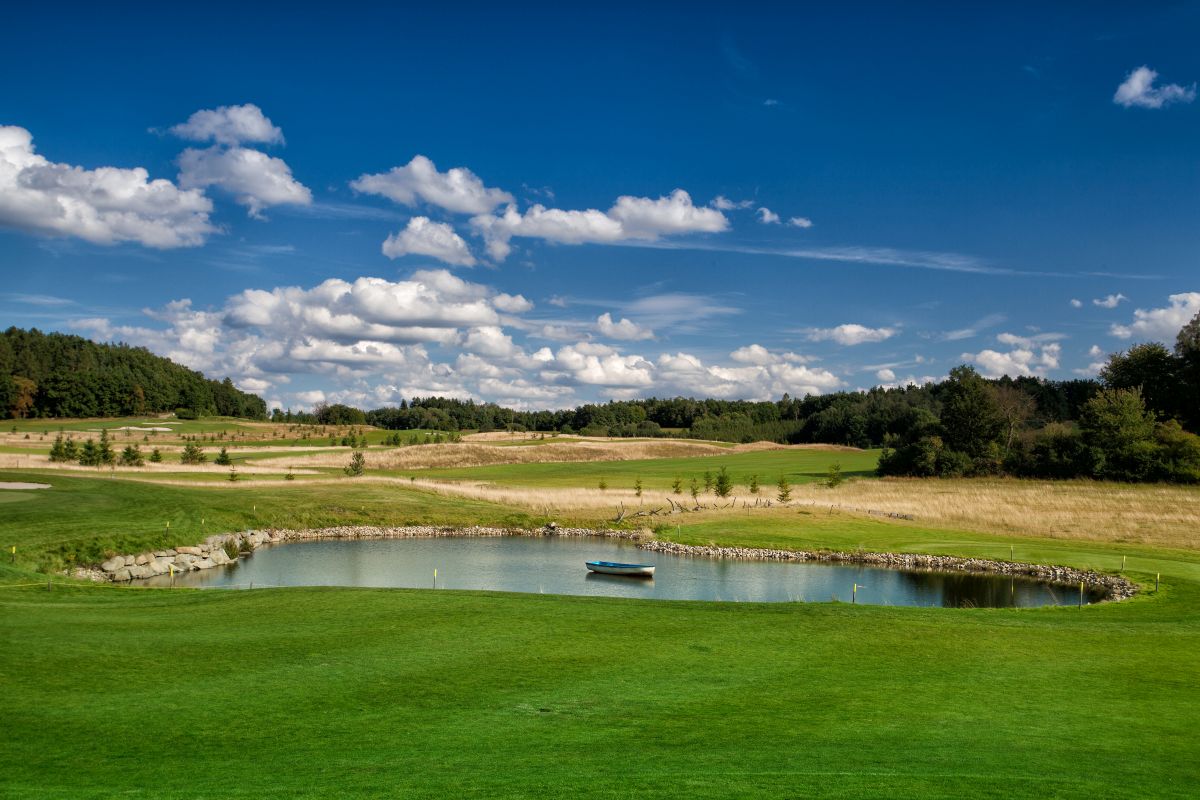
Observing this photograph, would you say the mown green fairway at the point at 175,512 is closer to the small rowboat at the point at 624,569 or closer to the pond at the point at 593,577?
the pond at the point at 593,577

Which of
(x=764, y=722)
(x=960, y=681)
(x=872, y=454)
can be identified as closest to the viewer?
(x=764, y=722)

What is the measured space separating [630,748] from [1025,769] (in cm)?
468

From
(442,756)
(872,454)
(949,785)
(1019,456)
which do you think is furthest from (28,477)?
(872,454)

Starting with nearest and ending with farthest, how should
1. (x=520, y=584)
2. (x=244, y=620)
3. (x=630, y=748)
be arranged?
(x=630, y=748) < (x=244, y=620) < (x=520, y=584)

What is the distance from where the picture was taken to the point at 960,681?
1434cm

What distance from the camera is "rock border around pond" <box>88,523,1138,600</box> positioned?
35.2 m

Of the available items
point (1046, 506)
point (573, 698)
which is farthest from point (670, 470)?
point (573, 698)

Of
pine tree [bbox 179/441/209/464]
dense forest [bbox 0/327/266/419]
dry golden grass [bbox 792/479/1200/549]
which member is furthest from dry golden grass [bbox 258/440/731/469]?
dense forest [bbox 0/327/266/419]

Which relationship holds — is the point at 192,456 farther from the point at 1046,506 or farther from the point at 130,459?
the point at 1046,506

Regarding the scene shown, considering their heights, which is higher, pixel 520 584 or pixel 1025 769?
pixel 1025 769

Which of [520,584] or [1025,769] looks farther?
[520,584]

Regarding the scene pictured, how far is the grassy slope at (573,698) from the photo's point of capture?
9.29m

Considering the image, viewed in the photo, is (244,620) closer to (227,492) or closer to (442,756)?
(442,756)

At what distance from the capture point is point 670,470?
102312 millimetres
